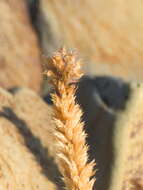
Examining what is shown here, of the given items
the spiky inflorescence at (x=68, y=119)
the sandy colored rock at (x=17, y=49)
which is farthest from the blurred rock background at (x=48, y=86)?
the spiky inflorescence at (x=68, y=119)

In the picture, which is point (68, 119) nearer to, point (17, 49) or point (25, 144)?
point (25, 144)

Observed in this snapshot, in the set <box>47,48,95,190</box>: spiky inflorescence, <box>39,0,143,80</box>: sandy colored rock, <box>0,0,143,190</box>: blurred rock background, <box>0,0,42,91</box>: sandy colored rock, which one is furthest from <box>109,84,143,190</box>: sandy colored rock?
<box>39,0,143,80</box>: sandy colored rock

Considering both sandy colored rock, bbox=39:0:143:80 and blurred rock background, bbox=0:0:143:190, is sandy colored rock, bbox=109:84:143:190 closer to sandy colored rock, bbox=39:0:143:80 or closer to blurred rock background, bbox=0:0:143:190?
blurred rock background, bbox=0:0:143:190

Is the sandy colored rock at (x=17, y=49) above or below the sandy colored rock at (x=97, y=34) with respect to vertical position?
below

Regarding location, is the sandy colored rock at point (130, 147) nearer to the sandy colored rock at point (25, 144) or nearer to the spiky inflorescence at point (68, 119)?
the sandy colored rock at point (25, 144)

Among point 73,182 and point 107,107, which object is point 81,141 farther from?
point 107,107

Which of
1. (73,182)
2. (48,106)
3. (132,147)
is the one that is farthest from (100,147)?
(73,182)
